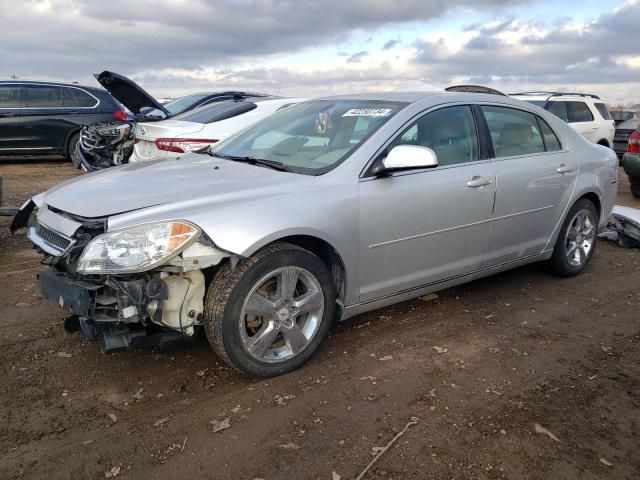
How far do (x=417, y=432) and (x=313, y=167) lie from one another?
1681 mm

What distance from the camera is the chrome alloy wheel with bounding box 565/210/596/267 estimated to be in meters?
5.14

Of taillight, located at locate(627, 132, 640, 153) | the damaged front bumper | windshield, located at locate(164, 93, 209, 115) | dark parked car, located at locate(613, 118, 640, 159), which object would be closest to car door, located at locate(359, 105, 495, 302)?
the damaged front bumper

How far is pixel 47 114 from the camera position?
11.7 meters

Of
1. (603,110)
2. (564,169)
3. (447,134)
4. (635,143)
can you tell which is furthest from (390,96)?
(603,110)

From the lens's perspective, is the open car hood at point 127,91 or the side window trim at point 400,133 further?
the open car hood at point 127,91

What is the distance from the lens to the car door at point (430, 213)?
353 cm

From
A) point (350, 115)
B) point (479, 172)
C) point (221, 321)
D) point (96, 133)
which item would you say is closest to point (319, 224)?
point (221, 321)

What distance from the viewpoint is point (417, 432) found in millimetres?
2770

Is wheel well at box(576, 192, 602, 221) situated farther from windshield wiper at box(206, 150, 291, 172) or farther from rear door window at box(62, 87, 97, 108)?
rear door window at box(62, 87, 97, 108)

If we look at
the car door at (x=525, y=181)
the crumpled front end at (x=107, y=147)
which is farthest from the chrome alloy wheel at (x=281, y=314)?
the crumpled front end at (x=107, y=147)

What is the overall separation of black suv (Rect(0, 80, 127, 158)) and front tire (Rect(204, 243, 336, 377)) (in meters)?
9.96

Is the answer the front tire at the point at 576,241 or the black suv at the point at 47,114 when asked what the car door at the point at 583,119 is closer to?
the front tire at the point at 576,241

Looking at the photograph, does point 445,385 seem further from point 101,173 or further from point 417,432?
point 101,173

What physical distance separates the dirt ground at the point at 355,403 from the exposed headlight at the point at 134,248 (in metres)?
0.78
